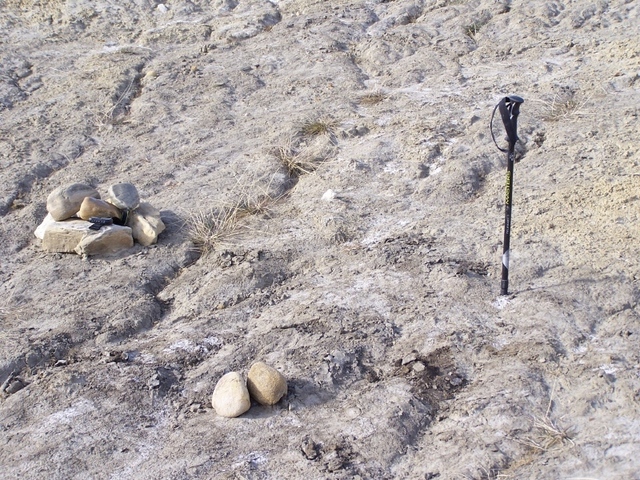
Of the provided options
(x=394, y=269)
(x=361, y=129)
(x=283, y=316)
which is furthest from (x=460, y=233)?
(x=361, y=129)

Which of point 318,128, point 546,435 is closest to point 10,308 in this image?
point 318,128

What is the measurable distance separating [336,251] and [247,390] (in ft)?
5.91

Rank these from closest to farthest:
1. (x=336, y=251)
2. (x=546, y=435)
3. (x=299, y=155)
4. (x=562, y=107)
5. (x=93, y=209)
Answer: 1. (x=546, y=435)
2. (x=336, y=251)
3. (x=93, y=209)
4. (x=299, y=155)
5. (x=562, y=107)

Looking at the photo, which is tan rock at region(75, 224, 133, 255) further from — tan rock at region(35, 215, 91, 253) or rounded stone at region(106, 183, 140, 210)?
rounded stone at region(106, 183, 140, 210)

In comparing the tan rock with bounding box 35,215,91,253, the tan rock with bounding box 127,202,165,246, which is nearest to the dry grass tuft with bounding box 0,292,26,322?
the tan rock with bounding box 35,215,91,253

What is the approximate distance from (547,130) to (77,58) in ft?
Result: 19.2

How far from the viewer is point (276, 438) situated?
378 centimetres

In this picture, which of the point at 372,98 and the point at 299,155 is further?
the point at 372,98

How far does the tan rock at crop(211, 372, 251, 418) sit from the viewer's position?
3883mm

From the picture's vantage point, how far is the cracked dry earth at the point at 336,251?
147 inches

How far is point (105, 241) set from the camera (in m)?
5.71

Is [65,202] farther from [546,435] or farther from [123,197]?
[546,435]

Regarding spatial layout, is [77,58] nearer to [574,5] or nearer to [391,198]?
[391,198]

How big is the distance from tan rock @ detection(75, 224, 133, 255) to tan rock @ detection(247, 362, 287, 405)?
2220 millimetres
